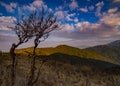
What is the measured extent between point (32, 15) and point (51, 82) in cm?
2785

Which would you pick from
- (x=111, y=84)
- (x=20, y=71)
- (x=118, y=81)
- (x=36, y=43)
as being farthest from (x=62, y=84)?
(x=36, y=43)

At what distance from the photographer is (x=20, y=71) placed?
164 ft

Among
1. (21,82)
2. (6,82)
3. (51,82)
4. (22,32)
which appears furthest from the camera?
(51,82)

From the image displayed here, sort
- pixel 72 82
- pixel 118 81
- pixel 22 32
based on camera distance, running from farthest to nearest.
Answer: pixel 118 81 < pixel 72 82 < pixel 22 32

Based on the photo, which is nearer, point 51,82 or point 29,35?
point 29,35

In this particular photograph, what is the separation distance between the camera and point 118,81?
197ft

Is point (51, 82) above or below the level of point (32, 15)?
below

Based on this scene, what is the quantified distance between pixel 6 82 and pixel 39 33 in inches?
719

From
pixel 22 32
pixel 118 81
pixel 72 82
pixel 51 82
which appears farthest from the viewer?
pixel 118 81

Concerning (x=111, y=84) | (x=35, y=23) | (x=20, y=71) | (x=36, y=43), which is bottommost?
(x=111, y=84)

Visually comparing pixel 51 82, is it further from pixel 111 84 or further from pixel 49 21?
pixel 49 21

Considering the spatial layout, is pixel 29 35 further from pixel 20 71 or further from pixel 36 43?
pixel 20 71

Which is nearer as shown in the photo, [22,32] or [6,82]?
[22,32]

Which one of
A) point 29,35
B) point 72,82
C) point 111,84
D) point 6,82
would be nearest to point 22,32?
point 29,35
